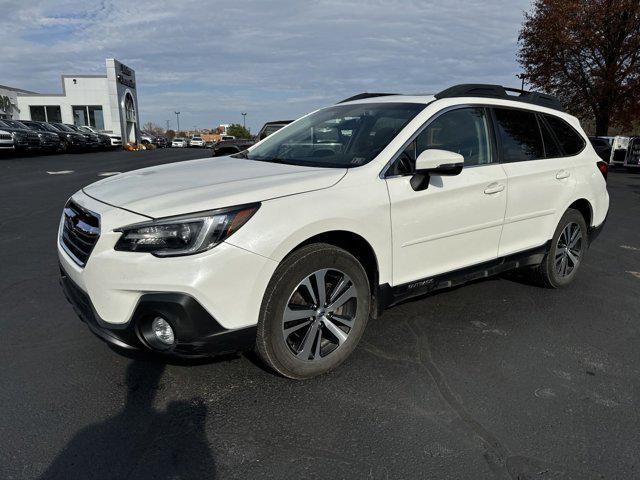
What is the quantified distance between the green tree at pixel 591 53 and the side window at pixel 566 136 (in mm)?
26283

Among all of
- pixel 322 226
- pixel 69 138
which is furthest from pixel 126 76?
pixel 322 226

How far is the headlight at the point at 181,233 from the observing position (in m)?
2.47

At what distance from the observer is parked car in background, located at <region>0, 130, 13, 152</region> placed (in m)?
20.5

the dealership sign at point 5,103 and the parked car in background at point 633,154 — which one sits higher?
the dealership sign at point 5,103

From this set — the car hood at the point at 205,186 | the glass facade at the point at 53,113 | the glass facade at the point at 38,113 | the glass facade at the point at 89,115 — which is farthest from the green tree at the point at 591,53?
the glass facade at the point at 38,113

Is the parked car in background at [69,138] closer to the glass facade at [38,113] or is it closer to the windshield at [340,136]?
the windshield at [340,136]

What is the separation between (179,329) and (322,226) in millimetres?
933

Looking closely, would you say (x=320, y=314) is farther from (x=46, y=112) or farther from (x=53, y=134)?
(x=46, y=112)

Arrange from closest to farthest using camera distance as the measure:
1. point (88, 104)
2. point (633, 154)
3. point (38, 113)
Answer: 1. point (633, 154)
2. point (88, 104)
3. point (38, 113)

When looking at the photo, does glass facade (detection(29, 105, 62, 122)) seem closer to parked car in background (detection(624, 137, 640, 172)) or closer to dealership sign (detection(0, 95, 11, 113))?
dealership sign (detection(0, 95, 11, 113))

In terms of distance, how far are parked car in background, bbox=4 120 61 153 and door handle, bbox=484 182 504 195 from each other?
24468 mm

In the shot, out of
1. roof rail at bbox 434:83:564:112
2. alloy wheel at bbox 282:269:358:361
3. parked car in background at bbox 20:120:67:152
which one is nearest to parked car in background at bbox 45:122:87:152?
parked car in background at bbox 20:120:67:152

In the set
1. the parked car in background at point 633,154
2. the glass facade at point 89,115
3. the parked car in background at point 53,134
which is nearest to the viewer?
the parked car in background at point 633,154

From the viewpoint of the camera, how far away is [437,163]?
3133 mm
